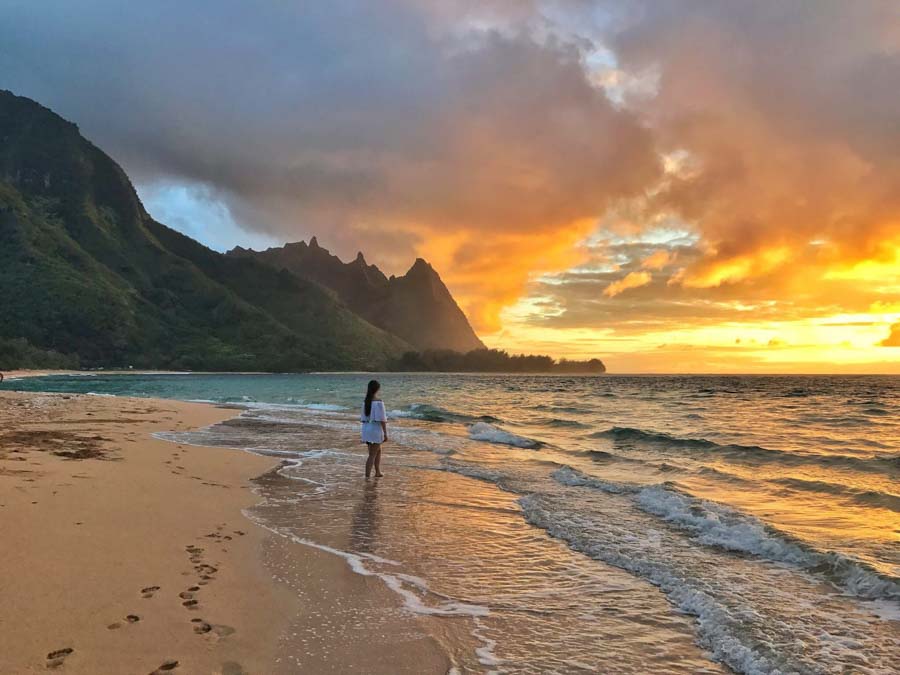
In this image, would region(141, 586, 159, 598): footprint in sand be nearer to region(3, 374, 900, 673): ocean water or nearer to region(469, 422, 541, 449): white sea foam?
region(3, 374, 900, 673): ocean water

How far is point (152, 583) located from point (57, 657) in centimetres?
192

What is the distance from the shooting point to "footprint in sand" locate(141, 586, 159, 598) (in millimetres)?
5812

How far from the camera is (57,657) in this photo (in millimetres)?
4309

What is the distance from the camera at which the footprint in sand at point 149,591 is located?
5.81 meters

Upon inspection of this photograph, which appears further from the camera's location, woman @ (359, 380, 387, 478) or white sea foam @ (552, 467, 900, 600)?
woman @ (359, 380, 387, 478)

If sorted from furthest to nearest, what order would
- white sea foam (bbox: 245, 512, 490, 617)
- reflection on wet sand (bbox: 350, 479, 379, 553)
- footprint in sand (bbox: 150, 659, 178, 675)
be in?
reflection on wet sand (bbox: 350, 479, 379, 553) → white sea foam (bbox: 245, 512, 490, 617) → footprint in sand (bbox: 150, 659, 178, 675)

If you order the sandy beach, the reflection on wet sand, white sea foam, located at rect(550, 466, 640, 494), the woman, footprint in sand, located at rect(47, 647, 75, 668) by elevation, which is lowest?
white sea foam, located at rect(550, 466, 640, 494)

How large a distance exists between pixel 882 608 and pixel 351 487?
414 inches

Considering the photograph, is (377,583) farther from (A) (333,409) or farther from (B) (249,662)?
(A) (333,409)

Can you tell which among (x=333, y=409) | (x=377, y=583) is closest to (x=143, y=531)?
(x=377, y=583)

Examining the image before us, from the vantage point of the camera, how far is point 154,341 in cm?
17488

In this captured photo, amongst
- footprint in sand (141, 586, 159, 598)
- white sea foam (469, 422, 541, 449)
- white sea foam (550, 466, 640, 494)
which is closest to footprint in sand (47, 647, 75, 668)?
footprint in sand (141, 586, 159, 598)

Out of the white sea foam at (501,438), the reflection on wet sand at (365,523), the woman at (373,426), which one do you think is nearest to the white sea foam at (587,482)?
the woman at (373,426)

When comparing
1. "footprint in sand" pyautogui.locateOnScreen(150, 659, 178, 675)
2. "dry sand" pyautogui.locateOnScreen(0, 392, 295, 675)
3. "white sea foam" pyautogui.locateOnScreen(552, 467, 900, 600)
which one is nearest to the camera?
"footprint in sand" pyautogui.locateOnScreen(150, 659, 178, 675)
